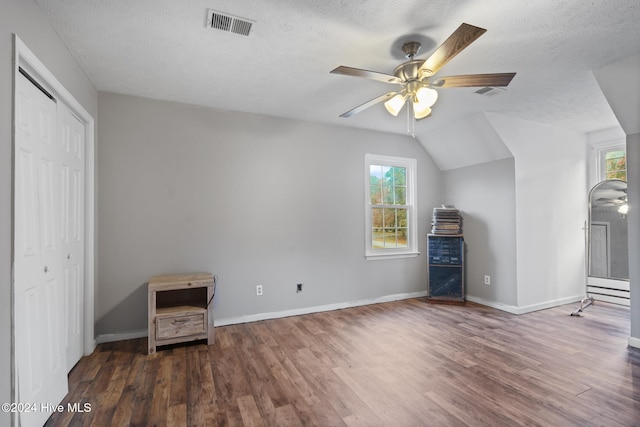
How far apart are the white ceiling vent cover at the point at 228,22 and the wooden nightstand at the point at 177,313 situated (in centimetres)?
223

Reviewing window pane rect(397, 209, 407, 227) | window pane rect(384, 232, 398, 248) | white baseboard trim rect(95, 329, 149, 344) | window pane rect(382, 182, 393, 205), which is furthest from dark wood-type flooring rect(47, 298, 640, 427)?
window pane rect(382, 182, 393, 205)

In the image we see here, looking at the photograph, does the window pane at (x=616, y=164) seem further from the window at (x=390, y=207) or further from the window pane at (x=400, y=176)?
the window pane at (x=400, y=176)

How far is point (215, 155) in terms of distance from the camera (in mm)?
3566

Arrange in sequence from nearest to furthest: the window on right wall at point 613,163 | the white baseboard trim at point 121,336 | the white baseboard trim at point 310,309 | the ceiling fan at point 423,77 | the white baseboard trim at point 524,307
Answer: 1. the ceiling fan at point 423,77
2. the white baseboard trim at point 121,336
3. the white baseboard trim at point 310,309
4. the white baseboard trim at point 524,307
5. the window on right wall at point 613,163

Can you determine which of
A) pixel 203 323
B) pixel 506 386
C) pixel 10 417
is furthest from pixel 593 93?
pixel 10 417

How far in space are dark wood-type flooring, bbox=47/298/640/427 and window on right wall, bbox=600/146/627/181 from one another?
2269mm

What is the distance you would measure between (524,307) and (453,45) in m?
3.72

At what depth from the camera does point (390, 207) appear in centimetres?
470

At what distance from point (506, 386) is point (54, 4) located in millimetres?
3955

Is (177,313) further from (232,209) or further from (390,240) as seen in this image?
(390,240)

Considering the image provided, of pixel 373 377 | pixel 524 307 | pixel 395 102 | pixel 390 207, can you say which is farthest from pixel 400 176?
pixel 373 377

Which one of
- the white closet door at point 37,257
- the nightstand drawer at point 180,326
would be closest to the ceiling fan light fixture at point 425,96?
the white closet door at point 37,257

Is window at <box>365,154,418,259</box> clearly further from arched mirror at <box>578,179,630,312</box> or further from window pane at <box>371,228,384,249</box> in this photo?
arched mirror at <box>578,179,630,312</box>

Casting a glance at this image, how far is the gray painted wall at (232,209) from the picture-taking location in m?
3.16
